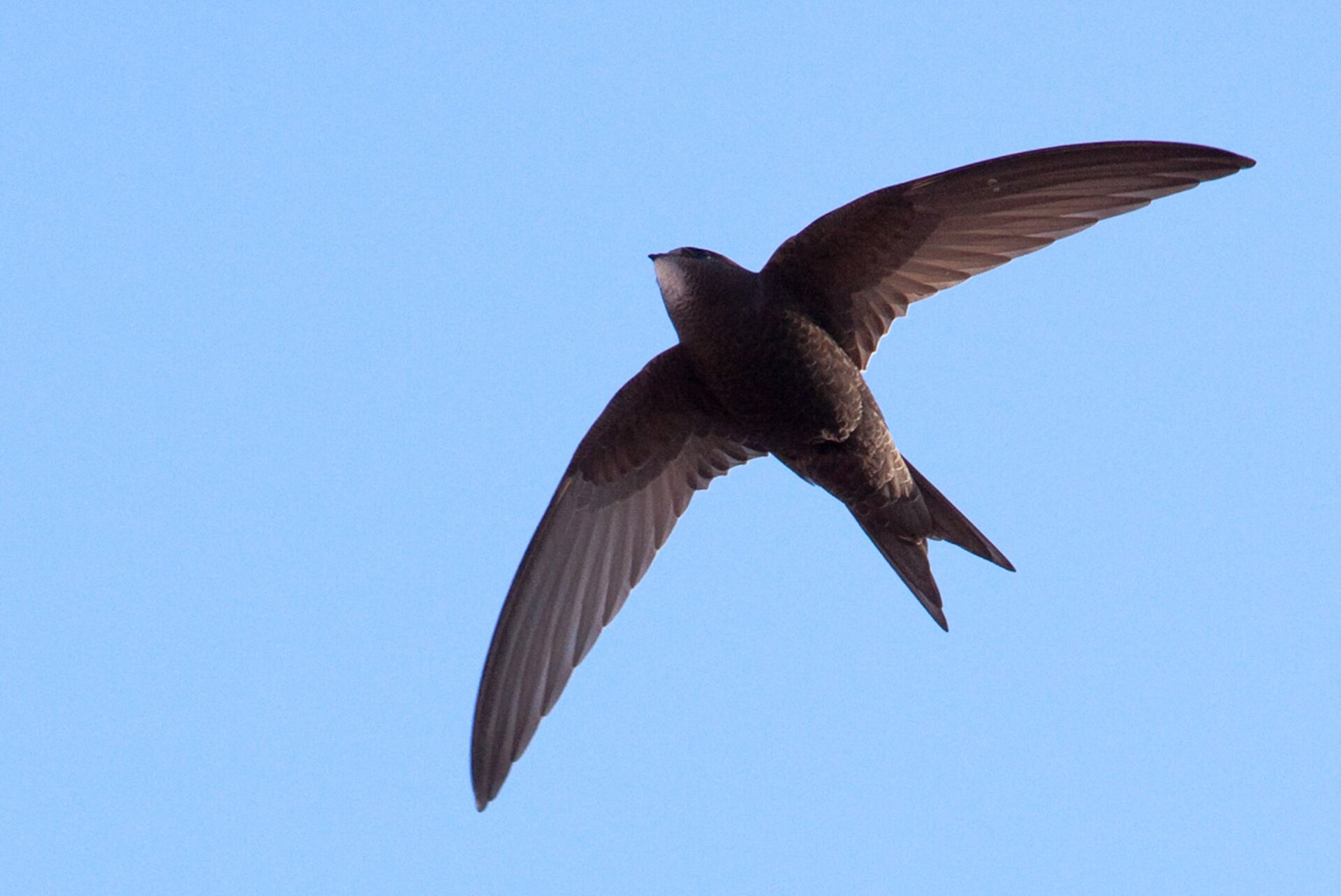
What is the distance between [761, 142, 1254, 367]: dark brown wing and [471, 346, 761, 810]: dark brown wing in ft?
1.89


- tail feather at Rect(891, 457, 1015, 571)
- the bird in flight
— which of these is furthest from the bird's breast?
tail feather at Rect(891, 457, 1015, 571)

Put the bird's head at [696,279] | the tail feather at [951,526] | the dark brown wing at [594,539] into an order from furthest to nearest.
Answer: the dark brown wing at [594,539] < the tail feather at [951,526] < the bird's head at [696,279]

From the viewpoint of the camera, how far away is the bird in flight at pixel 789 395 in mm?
5324

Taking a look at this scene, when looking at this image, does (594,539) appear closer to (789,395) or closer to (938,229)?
(789,395)

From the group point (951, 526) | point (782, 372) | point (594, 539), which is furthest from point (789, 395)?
point (594, 539)

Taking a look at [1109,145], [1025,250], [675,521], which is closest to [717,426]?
[675,521]

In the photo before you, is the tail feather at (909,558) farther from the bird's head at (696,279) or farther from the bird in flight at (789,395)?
the bird's head at (696,279)

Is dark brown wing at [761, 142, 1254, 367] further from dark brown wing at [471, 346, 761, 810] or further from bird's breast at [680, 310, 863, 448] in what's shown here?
dark brown wing at [471, 346, 761, 810]

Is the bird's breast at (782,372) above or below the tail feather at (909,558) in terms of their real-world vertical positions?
above

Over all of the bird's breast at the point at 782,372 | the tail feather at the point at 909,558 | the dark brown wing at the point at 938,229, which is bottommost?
the tail feather at the point at 909,558

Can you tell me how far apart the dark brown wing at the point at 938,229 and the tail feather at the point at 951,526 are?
521mm

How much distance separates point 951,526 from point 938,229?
3.44 ft

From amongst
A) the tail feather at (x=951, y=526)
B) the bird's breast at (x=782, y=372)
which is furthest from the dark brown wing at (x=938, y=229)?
the tail feather at (x=951, y=526)

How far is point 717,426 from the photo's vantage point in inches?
233
